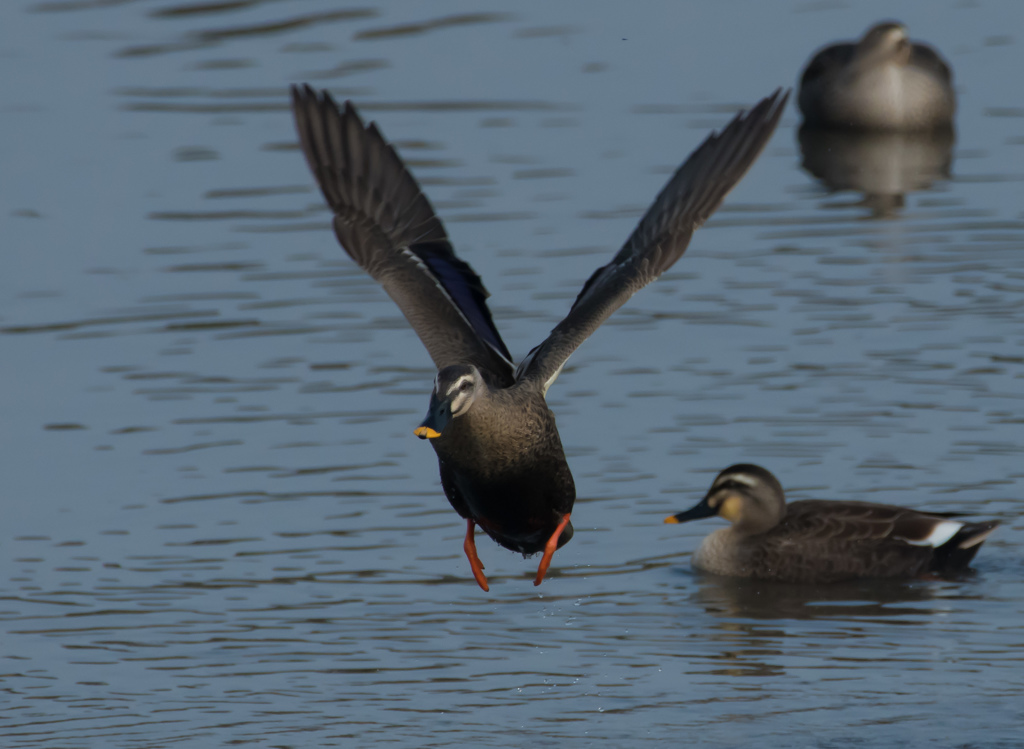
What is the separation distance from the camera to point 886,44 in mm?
21562

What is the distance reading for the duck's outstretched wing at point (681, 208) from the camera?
9.81m

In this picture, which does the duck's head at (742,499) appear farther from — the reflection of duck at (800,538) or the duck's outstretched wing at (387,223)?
the duck's outstretched wing at (387,223)

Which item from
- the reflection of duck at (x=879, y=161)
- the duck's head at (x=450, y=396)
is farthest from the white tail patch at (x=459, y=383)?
the reflection of duck at (x=879, y=161)

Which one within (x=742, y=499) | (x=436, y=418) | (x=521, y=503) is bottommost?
(x=742, y=499)

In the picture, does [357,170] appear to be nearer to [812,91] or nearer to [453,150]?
[453,150]

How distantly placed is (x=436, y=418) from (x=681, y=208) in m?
2.73

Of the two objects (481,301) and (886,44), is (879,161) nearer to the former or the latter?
(886,44)

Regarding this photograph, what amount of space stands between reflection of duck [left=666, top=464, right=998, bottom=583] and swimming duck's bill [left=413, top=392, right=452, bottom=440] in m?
4.87

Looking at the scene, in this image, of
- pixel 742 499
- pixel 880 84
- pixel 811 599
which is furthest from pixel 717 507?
pixel 880 84

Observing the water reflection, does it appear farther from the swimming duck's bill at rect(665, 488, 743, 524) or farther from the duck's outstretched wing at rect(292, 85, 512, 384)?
the duck's outstretched wing at rect(292, 85, 512, 384)

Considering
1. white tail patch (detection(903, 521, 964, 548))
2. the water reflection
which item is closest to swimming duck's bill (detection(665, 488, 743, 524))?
the water reflection

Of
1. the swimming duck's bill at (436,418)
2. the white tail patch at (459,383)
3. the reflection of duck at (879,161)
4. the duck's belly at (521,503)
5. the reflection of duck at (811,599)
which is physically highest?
the white tail patch at (459,383)

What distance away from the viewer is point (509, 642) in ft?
37.2

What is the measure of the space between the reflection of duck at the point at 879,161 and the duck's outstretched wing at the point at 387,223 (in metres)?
9.86
